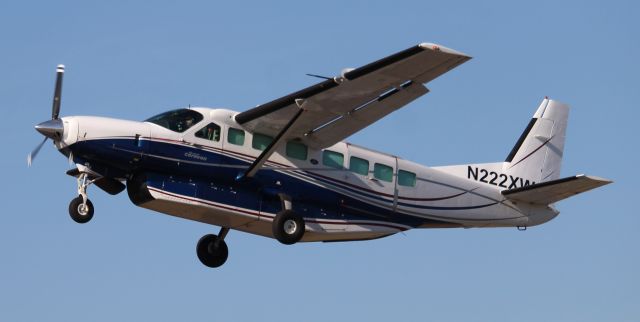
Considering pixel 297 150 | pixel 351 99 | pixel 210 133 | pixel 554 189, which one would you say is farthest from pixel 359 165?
pixel 554 189

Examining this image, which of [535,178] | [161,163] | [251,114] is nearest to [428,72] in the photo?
[251,114]

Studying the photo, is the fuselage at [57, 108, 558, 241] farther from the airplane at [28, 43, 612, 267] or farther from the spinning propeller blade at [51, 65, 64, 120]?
the spinning propeller blade at [51, 65, 64, 120]

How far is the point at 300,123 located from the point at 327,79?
1948 mm

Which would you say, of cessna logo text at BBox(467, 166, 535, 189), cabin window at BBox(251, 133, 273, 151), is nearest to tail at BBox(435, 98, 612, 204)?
cessna logo text at BBox(467, 166, 535, 189)

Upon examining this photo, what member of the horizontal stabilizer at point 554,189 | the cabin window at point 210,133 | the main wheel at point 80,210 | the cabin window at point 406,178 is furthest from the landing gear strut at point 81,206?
the horizontal stabilizer at point 554,189

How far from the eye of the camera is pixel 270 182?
28.5 metres

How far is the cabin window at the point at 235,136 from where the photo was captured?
2808 centimetres

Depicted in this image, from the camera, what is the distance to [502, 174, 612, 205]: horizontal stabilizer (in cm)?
2920

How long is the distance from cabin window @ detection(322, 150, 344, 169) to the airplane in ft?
0.09

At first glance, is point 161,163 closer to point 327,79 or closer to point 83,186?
point 83,186

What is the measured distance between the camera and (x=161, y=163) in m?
27.3

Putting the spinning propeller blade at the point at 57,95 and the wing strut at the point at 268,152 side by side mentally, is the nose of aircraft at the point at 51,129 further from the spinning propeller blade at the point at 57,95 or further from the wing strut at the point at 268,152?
the wing strut at the point at 268,152

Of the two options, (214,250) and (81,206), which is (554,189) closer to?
(214,250)

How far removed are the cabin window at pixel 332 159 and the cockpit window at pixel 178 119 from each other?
10.2 feet
